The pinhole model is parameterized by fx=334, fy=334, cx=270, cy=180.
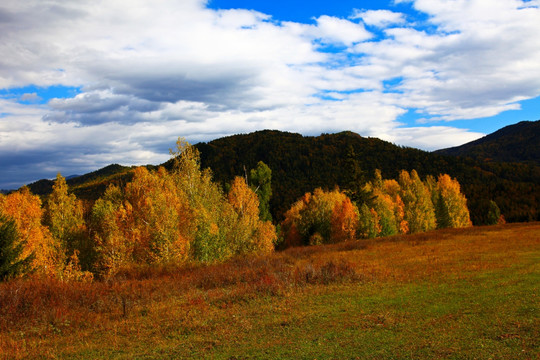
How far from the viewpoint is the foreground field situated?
33.4 ft

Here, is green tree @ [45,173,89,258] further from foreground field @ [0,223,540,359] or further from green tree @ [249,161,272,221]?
green tree @ [249,161,272,221]

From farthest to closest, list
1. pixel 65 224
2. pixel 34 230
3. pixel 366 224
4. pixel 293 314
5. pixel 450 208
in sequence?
1. pixel 450 208
2. pixel 366 224
3. pixel 65 224
4. pixel 34 230
5. pixel 293 314

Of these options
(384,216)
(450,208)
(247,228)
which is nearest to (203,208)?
(247,228)

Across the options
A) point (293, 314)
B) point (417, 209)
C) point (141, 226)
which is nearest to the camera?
point (293, 314)

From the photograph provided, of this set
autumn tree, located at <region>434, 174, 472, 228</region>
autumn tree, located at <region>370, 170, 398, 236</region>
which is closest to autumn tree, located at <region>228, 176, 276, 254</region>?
autumn tree, located at <region>370, 170, 398, 236</region>

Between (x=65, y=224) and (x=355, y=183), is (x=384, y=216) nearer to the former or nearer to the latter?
(x=355, y=183)

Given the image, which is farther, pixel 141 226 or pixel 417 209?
pixel 417 209

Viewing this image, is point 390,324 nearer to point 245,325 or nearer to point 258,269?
point 245,325

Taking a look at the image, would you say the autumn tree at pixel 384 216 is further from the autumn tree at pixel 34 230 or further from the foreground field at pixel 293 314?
the autumn tree at pixel 34 230

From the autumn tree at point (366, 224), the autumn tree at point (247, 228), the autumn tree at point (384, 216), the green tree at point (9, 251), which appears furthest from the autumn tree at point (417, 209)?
the green tree at point (9, 251)

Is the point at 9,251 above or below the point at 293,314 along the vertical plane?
above

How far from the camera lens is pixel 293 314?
46.1 feet

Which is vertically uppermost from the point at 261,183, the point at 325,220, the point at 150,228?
the point at 261,183

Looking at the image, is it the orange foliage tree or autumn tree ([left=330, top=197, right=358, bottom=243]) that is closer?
the orange foliage tree
